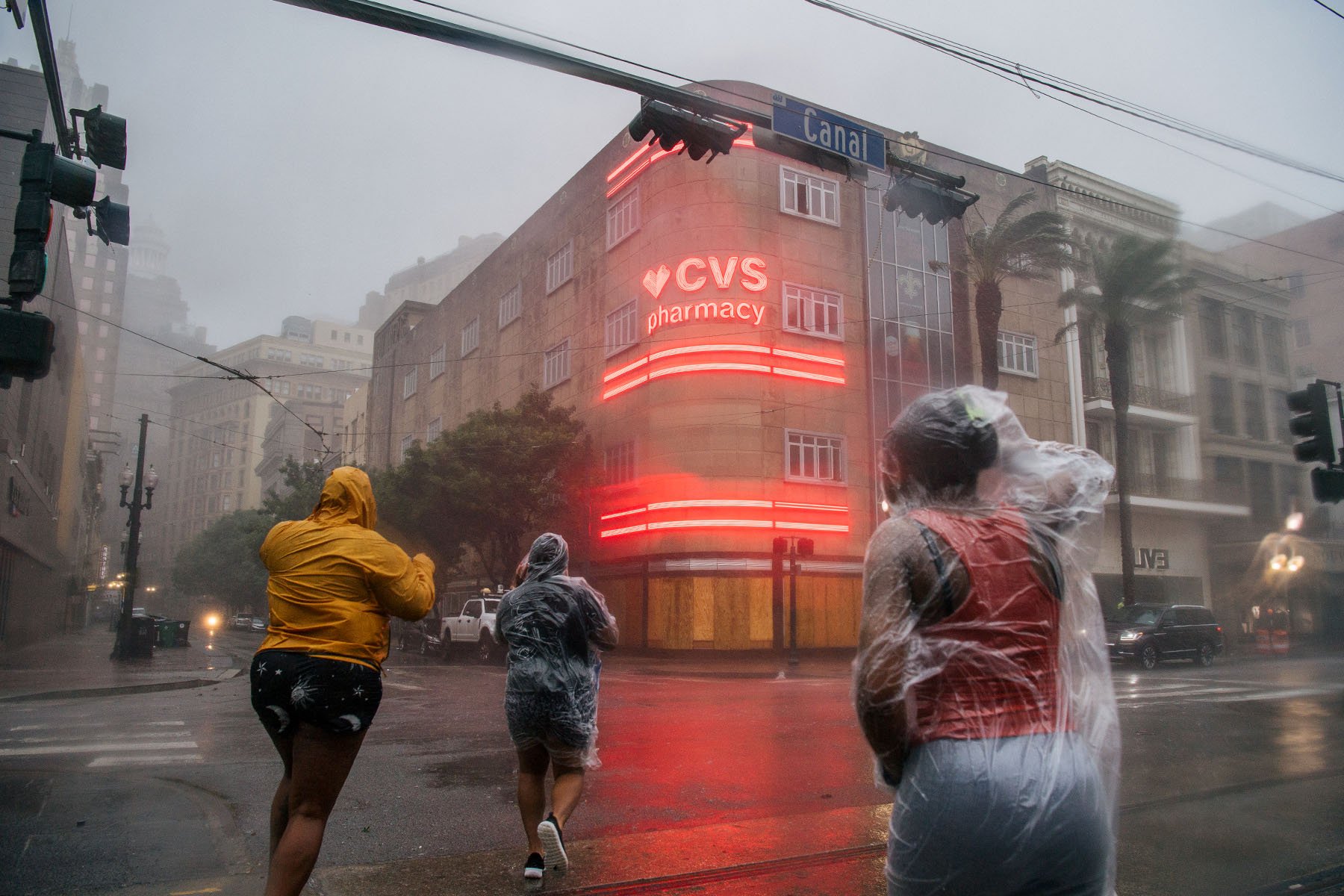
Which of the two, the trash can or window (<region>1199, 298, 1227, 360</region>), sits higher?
window (<region>1199, 298, 1227, 360</region>)

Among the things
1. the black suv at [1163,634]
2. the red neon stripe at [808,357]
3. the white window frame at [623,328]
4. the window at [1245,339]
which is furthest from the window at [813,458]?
the window at [1245,339]

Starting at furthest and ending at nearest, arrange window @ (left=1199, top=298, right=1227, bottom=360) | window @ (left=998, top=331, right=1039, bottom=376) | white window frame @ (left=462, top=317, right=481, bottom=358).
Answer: white window frame @ (left=462, top=317, right=481, bottom=358), window @ (left=1199, top=298, right=1227, bottom=360), window @ (left=998, top=331, right=1039, bottom=376)

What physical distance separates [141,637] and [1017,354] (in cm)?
2811

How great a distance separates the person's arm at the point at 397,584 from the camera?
10.4ft

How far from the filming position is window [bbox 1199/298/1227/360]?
109 ft

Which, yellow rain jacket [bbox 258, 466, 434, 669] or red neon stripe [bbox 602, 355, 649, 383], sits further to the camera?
red neon stripe [bbox 602, 355, 649, 383]

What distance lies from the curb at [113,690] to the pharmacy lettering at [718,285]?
14.8 m

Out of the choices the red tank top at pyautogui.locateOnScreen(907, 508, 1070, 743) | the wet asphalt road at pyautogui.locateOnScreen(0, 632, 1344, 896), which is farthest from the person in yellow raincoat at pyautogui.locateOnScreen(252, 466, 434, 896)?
the red tank top at pyautogui.locateOnScreen(907, 508, 1070, 743)

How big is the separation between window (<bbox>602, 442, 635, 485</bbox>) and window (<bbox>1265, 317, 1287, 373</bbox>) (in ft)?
77.9

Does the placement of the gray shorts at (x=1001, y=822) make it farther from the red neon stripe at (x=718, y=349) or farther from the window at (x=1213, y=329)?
the window at (x=1213, y=329)

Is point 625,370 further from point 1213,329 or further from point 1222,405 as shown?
Result: point 1222,405

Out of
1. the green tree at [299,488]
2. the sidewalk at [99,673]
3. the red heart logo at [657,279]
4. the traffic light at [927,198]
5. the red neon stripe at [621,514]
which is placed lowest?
the sidewalk at [99,673]

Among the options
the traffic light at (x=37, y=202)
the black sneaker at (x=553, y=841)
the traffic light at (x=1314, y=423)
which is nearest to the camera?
the black sneaker at (x=553, y=841)

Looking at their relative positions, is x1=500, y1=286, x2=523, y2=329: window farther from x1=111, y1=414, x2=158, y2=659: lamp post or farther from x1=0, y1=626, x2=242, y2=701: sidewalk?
x1=0, y1=626, x2=242, y2=701: sidewalk
